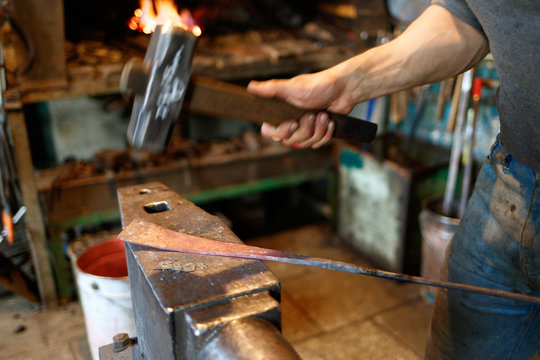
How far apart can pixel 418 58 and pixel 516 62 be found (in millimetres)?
300

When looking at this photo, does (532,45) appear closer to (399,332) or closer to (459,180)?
(399,332)

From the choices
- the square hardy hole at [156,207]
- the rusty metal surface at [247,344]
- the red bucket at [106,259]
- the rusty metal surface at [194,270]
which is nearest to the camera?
the rusty metal surface at [247,344]

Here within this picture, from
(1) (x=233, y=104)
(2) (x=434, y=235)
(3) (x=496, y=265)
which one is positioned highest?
(1) (x=233, y=104)

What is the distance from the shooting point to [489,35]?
1.32 m

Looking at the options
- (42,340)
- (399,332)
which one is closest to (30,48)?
(42,340)

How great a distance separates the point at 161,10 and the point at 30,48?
4.60ft

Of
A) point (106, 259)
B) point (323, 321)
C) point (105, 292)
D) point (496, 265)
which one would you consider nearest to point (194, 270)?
point (496, 265)

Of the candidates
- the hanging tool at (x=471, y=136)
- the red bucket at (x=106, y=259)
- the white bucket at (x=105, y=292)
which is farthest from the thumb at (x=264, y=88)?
the hanging tool at (x=471, y=136)

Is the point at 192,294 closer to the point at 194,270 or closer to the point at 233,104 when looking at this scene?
the point at 194,270

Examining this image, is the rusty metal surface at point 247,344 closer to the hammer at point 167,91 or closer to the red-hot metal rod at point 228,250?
the red-hot metal rod at point 228,250

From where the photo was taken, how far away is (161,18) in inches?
55.2

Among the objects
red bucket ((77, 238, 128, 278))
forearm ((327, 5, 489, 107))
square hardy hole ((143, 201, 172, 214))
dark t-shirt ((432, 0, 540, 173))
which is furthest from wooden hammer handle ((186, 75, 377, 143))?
red bucket ((77, 238, 128, 278))

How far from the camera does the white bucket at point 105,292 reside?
2.00 meters

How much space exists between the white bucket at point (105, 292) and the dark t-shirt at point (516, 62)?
1529 millimetres
